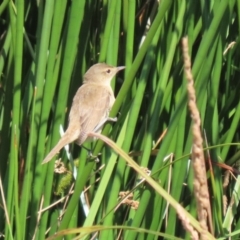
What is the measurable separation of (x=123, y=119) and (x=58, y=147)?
0.33 metres

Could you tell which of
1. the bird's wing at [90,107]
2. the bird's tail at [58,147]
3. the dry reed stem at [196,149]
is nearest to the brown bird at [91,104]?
the bird's wing at [90,107]

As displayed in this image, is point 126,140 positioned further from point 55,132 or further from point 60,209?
point 60,209

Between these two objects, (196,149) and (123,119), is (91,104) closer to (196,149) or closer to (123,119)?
(123,119)

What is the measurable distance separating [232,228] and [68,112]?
1.08 m

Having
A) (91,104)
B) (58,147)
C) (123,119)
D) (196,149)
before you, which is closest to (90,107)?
(91,104)

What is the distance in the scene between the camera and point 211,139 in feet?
9.04

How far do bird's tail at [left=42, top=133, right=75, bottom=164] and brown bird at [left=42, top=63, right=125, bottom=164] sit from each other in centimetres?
10

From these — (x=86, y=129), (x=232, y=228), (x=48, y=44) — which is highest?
(x=48, y=44)

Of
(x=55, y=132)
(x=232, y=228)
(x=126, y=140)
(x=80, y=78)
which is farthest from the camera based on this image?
(x=80, y=78)

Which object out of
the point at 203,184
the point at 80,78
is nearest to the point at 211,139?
the point at 80,78

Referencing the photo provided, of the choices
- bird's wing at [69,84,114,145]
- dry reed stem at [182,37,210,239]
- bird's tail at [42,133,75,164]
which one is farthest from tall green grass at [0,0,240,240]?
dry reed stem at [182,37,210,239]

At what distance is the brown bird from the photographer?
122 inches

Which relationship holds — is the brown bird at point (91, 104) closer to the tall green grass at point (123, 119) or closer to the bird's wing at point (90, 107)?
the bird's wing at point (90, 107)

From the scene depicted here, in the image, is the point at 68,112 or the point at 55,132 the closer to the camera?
the point at 55,132
